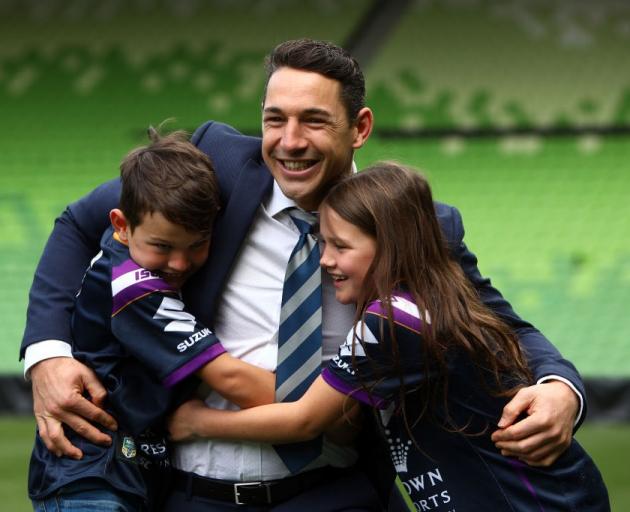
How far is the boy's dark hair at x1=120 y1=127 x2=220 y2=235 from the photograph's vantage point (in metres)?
2.45

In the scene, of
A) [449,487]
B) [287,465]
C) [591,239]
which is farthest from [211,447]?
[591,239]

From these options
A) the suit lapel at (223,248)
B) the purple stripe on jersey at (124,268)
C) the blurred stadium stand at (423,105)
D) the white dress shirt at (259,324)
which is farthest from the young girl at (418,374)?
the blurred stadium stand at (423,105)

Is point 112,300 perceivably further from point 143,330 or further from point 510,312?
point 510,312

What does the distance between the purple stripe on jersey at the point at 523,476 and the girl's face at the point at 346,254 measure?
1.61 ft

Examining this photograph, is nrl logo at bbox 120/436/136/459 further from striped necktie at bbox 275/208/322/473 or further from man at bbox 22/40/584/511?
striped necktie at bbox 275/208/322/473

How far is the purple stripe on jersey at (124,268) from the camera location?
8.17ft

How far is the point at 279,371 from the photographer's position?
2.53 m

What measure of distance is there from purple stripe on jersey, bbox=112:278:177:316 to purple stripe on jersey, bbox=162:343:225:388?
0.55ft

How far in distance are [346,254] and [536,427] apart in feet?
1.78

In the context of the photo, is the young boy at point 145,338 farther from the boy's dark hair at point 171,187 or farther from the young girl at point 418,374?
the young girl at point 418,374

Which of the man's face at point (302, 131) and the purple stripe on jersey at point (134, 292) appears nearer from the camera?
the purple stripe on jersey at point (134, 292)

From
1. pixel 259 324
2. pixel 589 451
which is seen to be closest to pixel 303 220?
pixel 259 324

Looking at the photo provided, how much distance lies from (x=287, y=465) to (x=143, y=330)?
1.46 ft

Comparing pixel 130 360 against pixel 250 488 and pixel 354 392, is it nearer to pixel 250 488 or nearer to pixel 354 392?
pixel 250 488
